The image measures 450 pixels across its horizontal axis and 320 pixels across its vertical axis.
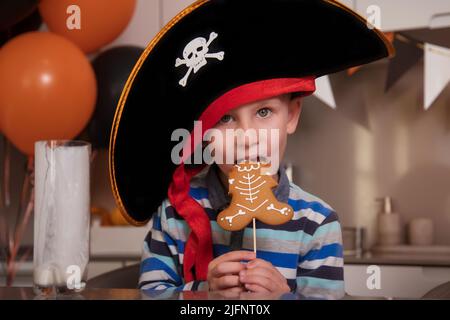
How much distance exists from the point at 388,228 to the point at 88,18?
1.10 meters

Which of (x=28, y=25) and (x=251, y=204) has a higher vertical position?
(x=28, y=25)

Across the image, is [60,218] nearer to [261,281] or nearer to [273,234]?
[261,281]

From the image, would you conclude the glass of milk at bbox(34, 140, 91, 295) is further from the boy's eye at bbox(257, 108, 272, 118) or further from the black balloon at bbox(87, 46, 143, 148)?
the black balloon at bbox(87, 46, 143, 148)

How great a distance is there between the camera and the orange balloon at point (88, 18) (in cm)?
161

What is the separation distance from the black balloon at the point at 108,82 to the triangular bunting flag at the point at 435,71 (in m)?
0.99

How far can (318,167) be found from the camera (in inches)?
77.3

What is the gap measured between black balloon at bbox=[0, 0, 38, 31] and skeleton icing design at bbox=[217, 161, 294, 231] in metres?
1.05

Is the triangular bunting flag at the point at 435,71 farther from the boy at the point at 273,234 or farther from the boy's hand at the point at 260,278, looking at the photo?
the boy's hand at the point at 260,278

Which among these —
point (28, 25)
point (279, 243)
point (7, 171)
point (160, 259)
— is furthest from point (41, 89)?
point (279, 243)

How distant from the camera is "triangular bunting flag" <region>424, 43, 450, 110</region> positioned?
1937 mm

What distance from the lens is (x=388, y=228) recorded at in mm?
1785

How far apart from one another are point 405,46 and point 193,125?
4.64ft

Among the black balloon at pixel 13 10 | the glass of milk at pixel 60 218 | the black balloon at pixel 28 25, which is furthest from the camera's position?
the black balloon at pixel 28 25

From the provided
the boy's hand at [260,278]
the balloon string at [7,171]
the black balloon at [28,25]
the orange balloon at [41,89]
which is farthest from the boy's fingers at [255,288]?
the balloon string at [7,171]
